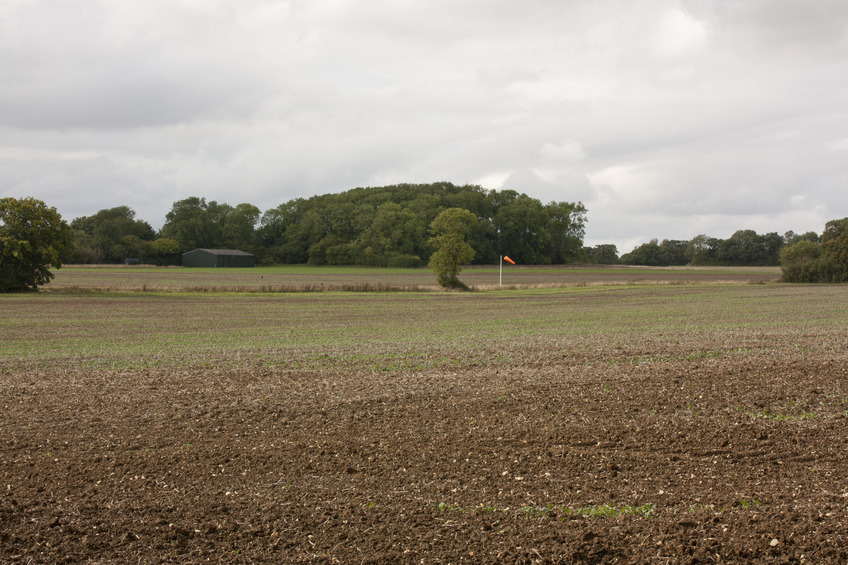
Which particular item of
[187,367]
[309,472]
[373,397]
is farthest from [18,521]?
[187,367]

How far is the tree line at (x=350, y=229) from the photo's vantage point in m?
138

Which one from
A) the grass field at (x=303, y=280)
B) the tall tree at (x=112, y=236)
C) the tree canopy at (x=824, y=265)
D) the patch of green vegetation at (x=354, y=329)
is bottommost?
the patch of green vegetation at (x=354, y=329)

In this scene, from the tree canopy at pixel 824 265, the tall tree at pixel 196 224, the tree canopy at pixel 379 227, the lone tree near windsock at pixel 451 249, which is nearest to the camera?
the lone tree near windsock at pixel 451 249

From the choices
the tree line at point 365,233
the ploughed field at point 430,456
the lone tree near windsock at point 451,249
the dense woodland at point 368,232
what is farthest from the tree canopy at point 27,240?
the dense woodland at point 368,232

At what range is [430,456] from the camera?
8703mm

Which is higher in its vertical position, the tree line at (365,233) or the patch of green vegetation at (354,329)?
the tree line at (365,233)

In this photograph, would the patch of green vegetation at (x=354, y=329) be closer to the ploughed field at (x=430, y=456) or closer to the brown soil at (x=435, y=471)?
the ploughed field at (x=430, y=456)

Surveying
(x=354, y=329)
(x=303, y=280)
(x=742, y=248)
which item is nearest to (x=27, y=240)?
(x=354, y=329)

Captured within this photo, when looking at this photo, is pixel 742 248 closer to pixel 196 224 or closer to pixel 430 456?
pixel 196 224

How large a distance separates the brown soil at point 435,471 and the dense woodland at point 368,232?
120m

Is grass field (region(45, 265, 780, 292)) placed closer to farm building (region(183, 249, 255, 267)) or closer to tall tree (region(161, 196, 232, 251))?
farm building (region(183, 249, 255, 267))

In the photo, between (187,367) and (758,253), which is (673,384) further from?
(758,253)

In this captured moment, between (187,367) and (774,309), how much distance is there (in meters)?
33.2

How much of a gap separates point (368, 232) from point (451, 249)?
8107cm
